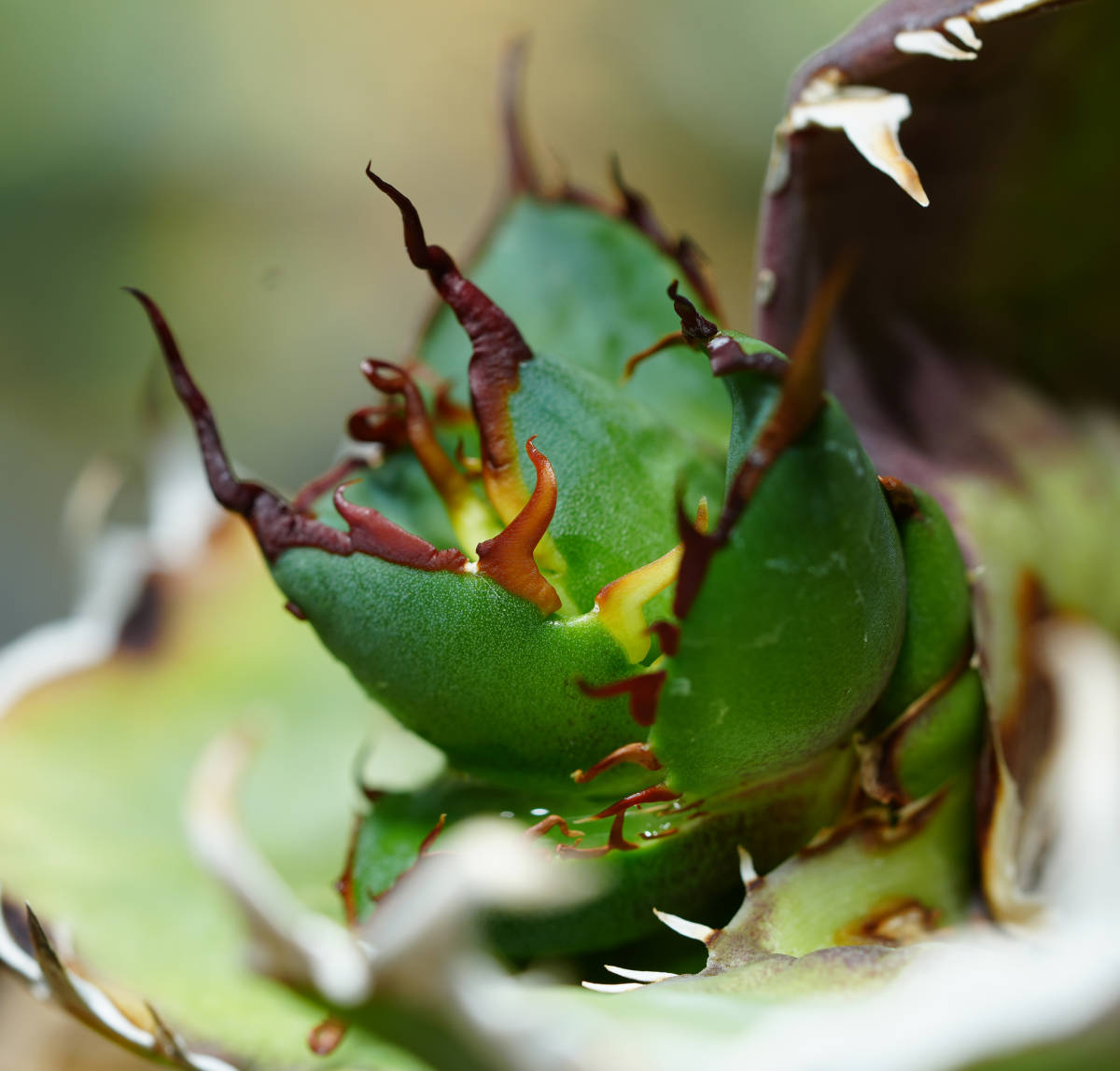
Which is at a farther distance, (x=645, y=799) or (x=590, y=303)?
(x=590, y=303)

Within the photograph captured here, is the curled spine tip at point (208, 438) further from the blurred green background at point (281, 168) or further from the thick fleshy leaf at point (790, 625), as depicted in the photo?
the blurred green background at point (281, 168)

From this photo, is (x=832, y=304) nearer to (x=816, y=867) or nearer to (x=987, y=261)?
(x=816, y=867)

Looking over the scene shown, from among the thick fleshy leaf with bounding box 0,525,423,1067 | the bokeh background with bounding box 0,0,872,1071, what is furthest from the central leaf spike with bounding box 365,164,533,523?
the bokeh background with bounding box 0,0,872,1071

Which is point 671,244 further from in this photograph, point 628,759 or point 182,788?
point 182,788

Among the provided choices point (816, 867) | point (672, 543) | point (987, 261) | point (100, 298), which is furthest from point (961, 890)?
point (100, 298)

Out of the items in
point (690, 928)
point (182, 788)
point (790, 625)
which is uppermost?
point (790, 625)

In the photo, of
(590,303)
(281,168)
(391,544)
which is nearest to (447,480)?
(391,544)
